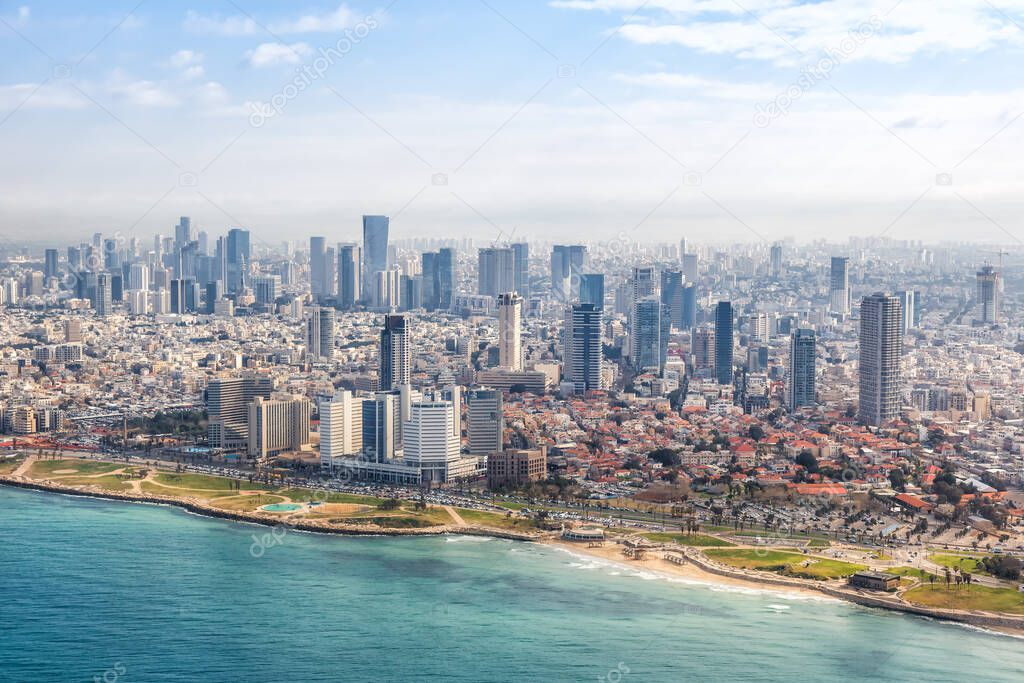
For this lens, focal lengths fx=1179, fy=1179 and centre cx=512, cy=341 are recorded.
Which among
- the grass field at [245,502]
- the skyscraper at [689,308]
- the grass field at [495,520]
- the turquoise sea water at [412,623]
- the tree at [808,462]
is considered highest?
the skyscraper at [689,308]

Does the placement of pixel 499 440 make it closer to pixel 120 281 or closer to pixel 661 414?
pixel 661 414

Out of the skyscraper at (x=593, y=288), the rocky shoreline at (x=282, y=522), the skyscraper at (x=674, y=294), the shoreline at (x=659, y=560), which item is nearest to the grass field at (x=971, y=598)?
the shoreline at (x=659, y=560)

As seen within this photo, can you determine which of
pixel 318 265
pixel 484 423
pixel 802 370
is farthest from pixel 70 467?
pixel 318 265

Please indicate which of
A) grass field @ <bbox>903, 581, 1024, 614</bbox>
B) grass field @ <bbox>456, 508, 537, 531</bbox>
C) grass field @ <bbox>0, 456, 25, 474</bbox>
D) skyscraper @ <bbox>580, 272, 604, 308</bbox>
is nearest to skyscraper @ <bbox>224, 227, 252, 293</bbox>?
skyscraper @ <bbox>580, 272, 604, 308</bbox>

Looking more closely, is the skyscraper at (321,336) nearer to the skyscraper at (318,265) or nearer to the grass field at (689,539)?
the skyscraper at (318,265)

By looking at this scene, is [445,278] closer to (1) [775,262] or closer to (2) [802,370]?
(1) [775,262]

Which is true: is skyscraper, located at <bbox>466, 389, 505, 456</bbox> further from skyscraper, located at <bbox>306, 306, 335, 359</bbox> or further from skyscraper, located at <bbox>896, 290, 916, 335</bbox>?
skyscraper, located at <bbox>896, 290, 916, 335</bbox>

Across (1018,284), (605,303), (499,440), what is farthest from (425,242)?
(499,440)
